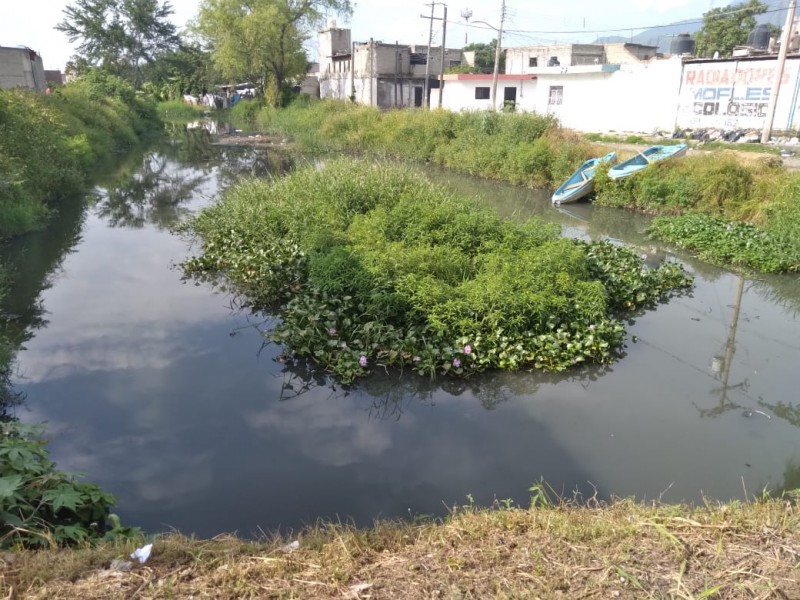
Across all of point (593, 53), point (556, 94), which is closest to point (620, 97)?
point (556, 94)

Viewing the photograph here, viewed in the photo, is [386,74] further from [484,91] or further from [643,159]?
[643,159]

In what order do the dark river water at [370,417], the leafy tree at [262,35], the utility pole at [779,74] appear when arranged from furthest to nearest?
1. the leafy tree at [262,35]
2. the utility pole at [779,74]
3. the dark river water at [370,417]

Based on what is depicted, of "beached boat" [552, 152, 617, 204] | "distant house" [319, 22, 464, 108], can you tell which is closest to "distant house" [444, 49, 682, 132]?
"distant house" [319, 22, 464, 108]

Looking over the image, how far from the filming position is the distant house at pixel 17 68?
25.3 meters

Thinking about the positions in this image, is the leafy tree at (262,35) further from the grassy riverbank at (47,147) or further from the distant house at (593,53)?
the distant house at (593,53)

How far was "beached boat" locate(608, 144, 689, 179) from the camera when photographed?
14.9 metres

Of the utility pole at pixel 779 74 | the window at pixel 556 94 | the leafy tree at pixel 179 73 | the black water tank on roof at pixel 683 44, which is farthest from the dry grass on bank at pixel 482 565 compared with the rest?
the leafy tree at pixel 179 73

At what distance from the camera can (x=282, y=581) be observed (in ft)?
10.0

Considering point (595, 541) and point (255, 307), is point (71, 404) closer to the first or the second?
point (255, 307)

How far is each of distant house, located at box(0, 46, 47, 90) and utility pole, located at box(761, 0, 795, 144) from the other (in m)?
26.6

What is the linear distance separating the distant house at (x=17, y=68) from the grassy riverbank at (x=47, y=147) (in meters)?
1.96

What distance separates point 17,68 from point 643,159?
25851mm

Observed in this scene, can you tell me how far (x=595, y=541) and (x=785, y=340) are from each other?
5771 mm

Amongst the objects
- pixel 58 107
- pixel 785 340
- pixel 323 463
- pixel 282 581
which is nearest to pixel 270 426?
pixel 323 463
